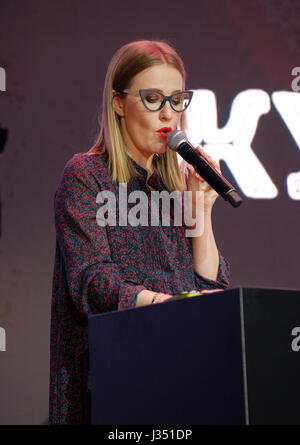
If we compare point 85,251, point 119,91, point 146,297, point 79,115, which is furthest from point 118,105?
point 79,115

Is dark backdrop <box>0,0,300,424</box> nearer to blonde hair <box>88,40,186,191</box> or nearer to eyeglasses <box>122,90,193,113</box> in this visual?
blonde hair <box>88,40,186,191</box>

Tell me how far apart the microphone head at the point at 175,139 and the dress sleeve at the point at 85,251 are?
216mm

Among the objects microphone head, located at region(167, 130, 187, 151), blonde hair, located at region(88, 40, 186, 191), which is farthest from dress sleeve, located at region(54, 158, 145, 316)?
microphone head, located at region(167, 130, 187, 151)

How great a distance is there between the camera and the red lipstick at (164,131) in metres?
1.72

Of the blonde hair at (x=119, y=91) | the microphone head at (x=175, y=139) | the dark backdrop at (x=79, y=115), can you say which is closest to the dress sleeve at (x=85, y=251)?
the blonde hair at (x=119, y=91)

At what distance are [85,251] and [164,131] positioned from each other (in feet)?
1.36

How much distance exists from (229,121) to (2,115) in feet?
3.35

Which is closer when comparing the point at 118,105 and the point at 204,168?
the point at 204,168

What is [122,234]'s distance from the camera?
1641 millimetres

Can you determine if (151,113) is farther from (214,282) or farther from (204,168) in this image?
(214,282)

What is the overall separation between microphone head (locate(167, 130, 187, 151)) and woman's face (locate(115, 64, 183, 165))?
7cm

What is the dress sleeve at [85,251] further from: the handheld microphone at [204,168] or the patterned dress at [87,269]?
the handheld microphone at [204,168]
